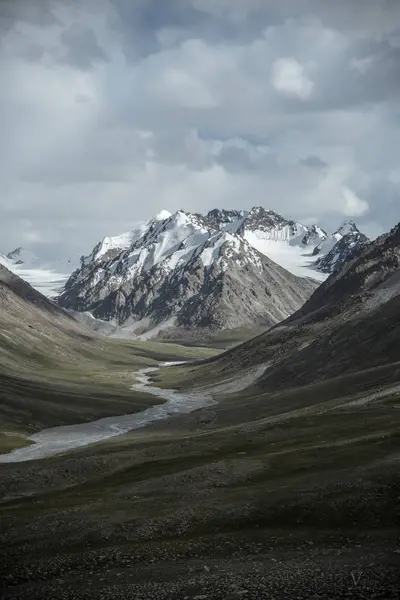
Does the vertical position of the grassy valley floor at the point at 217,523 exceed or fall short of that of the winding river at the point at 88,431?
it exceeds it

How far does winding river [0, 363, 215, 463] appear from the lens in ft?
357

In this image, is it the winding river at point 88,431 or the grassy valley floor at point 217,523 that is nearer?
the grassy valley floor at point 217,523

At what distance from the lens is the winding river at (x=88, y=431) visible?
109 metres

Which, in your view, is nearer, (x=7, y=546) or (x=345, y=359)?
(x=7, y=546)

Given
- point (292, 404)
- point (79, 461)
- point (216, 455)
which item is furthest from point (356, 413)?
point (292, 404)

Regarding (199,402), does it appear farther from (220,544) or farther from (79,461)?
(220,544)

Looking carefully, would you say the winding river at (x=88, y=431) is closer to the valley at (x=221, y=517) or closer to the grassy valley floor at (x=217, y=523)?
the valley at (x=221, y=517)

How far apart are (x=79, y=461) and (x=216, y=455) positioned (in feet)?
54.5

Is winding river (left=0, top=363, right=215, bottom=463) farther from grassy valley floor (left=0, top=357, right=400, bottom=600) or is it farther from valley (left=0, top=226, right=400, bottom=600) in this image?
grassy valley floor (left=0, top=357, right=400, bottom=600)

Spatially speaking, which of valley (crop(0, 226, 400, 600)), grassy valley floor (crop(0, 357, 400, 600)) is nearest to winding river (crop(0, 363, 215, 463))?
valley (crop(0, 226, 400, 600))

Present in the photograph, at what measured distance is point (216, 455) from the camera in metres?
70.4

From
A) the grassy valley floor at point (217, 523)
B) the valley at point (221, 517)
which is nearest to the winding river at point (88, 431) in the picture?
the valley at point (221, 517)

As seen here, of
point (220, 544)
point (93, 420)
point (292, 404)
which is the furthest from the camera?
point (93, 420)

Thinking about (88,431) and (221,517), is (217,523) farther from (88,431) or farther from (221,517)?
(88,431)
